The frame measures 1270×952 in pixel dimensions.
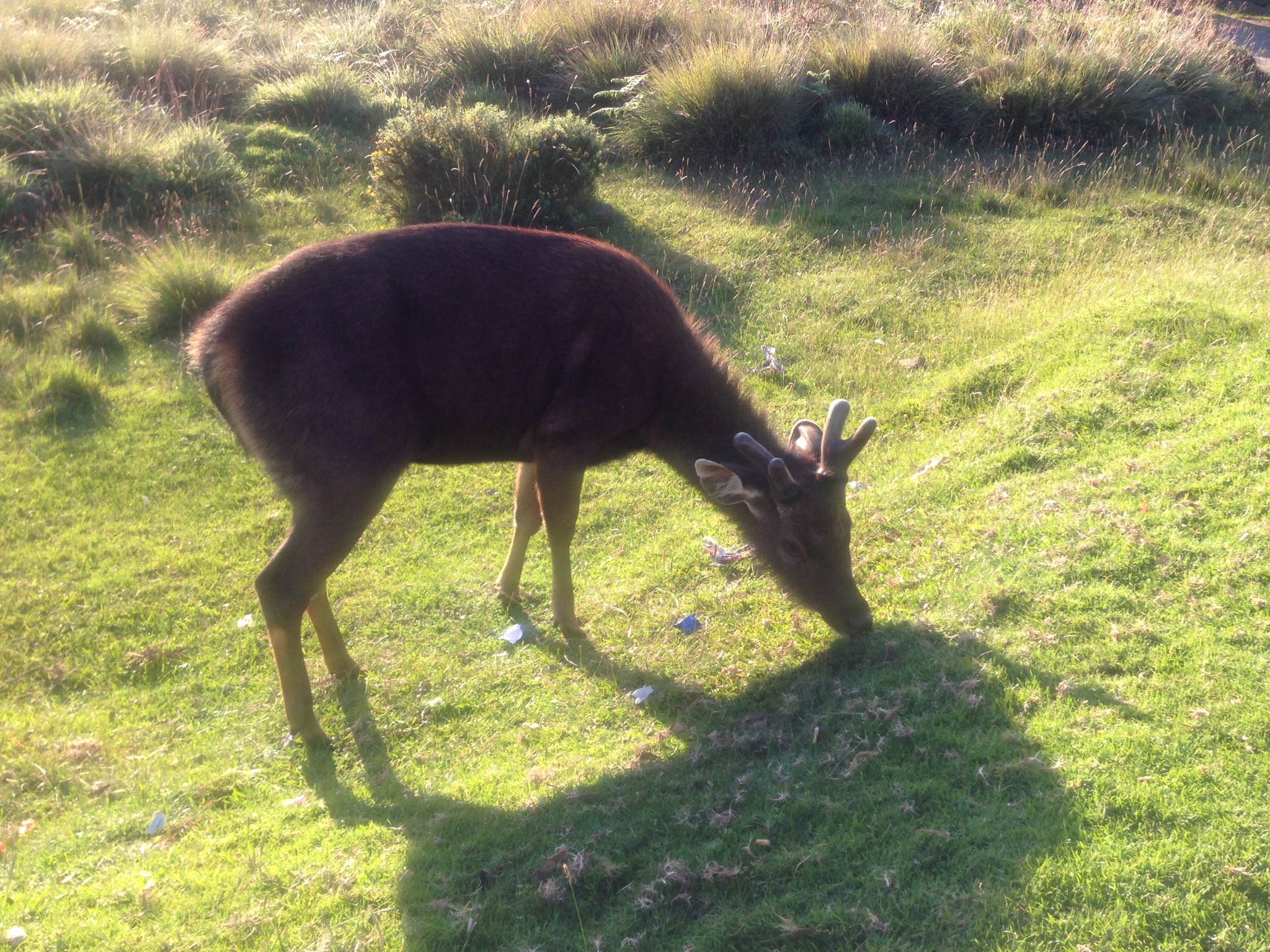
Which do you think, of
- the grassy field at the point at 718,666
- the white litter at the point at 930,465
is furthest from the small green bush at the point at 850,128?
the white litter at the point at 930,465

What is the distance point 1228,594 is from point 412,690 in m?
4.46

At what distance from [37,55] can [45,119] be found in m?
3.06

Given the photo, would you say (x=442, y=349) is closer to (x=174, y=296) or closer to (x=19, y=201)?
(x=174, y=296)

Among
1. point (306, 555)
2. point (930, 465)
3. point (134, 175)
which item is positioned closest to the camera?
point (306, 555)

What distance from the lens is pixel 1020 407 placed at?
24.7 ft

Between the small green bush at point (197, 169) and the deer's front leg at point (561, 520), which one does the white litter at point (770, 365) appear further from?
the small green bush at point (197, 169)

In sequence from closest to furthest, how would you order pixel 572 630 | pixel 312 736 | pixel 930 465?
pixel 312 736 < pixel 572 630 < pixel 930 465

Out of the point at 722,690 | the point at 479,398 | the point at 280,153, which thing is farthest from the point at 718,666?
the point at 280,153

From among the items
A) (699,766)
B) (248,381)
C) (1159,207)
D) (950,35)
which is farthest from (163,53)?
(699,766)

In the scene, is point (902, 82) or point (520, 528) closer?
point (520, 528)

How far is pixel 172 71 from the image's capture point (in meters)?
16.2

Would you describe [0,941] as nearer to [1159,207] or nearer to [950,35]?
[1159,207]

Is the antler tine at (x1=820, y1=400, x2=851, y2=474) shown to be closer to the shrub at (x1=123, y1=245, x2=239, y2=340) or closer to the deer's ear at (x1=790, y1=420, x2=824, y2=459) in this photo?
the deer's ear at (x1=790, y1=420, x2=824, y2=459)

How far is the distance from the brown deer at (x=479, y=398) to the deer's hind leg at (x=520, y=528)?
1.20 ft
